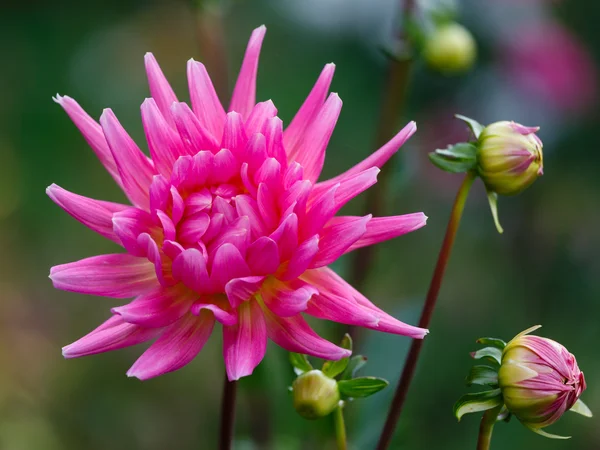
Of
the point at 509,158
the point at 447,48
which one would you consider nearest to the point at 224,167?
the point at 509,158

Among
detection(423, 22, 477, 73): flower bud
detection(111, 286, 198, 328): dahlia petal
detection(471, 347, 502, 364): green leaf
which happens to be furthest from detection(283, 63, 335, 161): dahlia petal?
detection(423, 22, 477, 73): flower bud

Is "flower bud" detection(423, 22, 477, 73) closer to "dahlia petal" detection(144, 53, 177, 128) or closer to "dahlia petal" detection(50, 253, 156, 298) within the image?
"dahlia petal" detection(144, 53, 177, 128)

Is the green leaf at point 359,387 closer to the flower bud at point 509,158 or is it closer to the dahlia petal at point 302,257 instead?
the dahlia petal at point 302,257

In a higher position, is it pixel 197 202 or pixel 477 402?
pixel 197 202

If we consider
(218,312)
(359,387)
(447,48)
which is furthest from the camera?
(447,48)

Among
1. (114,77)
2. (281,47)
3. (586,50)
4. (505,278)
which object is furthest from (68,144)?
(586,50)

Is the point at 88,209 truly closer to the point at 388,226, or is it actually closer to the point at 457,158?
the point at 388,226

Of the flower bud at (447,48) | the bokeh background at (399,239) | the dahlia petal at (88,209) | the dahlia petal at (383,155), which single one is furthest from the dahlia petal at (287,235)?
the bokeh background at (399,239)
